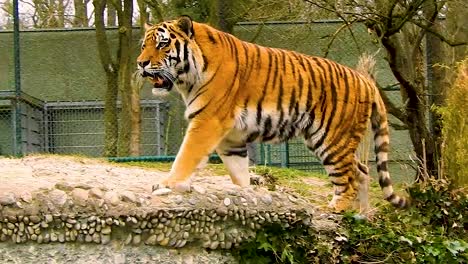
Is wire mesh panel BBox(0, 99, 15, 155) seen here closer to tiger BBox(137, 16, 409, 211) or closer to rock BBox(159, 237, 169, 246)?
tiger BBox(137, 16, 409, 211)

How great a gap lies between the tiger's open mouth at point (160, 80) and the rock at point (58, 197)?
47.6 inches

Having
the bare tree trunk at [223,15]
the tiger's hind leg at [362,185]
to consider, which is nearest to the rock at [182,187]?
the tiger's hind leg at [362,185]

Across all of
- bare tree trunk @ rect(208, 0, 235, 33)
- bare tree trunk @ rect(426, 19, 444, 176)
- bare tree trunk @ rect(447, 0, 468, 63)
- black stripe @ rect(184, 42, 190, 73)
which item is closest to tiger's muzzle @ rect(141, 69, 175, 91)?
black stripe @ rect(184, 42, 190, 73)

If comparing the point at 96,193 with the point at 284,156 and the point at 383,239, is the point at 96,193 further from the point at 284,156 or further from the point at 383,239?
the point at 284,156

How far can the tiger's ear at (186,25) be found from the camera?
5180mm

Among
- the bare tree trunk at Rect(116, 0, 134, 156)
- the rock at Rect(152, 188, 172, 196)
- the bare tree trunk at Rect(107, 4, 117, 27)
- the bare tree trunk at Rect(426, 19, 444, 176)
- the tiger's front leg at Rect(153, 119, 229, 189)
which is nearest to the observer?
the rock at Rect(152, 188, 172, 196)

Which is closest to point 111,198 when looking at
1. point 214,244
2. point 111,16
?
point 214,244

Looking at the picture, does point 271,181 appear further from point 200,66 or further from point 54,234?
point 54,234

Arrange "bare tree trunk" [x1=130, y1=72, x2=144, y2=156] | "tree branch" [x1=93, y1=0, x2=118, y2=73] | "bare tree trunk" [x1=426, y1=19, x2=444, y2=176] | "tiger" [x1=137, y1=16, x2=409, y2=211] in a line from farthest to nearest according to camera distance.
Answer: "tree branch" [x1=93, y1=0, x2=118, y2=73], "bare tree trunk" [x1=130, y1=72, x2=144, y2=156], "bare tree trunk" [x1=426, y1=19, x2=444, y2=176], "tiger" [x1=137, y1=16, x2=409, y2=211]

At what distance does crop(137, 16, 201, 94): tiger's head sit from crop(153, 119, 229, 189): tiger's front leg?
0.36 meters

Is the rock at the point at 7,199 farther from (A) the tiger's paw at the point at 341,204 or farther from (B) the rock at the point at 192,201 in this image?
(A) the tiger's paw at the point at 341,204

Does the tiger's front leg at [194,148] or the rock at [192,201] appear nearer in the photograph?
the rock at [192,201]

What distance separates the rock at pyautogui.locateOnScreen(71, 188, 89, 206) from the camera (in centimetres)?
418

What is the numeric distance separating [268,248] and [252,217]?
0.19 meters
